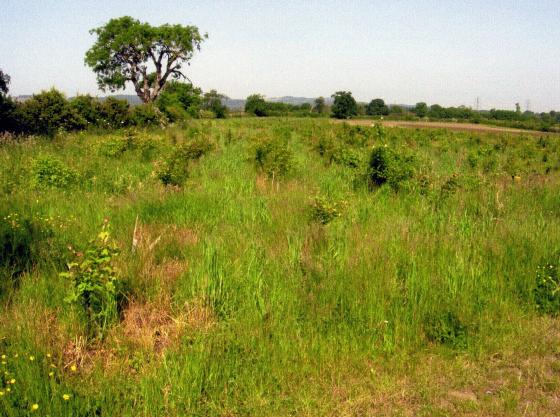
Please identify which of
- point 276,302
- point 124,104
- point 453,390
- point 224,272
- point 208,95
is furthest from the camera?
point 208,95

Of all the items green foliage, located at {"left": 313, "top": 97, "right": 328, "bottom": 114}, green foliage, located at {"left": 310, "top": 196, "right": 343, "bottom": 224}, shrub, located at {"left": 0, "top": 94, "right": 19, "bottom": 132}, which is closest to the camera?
green foliage, located at {"left": 310, "top": 196, "right": 343, "bottom": 224}

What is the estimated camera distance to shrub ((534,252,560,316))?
4715 mm

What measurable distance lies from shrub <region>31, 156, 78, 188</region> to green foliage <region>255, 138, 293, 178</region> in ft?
14.5

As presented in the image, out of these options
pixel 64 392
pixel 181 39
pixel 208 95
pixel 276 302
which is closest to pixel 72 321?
pixel 64 392

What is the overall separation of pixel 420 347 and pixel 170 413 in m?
2.27

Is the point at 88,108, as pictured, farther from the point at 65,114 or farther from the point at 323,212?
the point at 323,212

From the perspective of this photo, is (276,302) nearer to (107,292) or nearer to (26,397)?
(107,292)

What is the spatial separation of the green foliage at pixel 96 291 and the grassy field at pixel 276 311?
2 centimetres

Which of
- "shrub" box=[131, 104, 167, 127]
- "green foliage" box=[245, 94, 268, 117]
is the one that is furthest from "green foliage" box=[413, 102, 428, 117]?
"shrub" box=[131, 104, 167, 127]

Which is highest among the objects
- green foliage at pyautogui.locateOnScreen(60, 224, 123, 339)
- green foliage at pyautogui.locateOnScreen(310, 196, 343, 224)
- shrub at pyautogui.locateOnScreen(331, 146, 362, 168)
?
shrub at pyautogui.locateOnScreen(331, 146, 362, 168)

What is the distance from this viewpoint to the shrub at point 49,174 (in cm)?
877

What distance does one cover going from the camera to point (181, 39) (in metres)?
47.0

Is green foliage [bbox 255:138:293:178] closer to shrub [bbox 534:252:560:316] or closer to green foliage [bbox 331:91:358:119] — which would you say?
shrub [bbox 534:252:560:316]

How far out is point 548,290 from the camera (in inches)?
191
